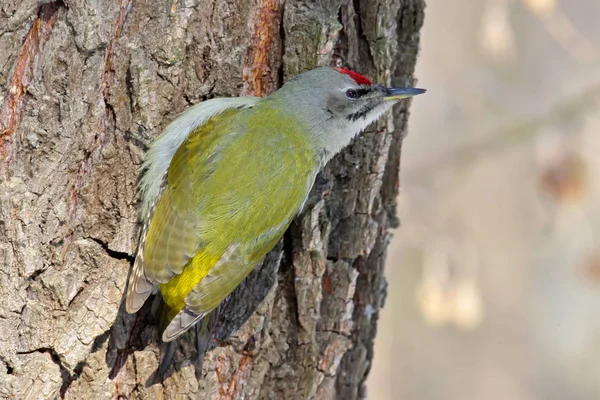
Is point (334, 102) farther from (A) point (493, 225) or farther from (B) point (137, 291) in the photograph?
(A) point (493, 225)

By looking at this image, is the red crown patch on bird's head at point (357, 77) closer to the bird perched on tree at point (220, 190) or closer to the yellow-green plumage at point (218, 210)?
the bird perched on tree at point (220, 190)

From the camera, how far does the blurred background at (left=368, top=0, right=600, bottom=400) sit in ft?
23.4

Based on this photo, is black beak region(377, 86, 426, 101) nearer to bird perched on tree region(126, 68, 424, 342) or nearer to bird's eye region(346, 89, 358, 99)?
bird perched on tree region(126, 68, 424, 342)

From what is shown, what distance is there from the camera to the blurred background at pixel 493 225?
281 inches

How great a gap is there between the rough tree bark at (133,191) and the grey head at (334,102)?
7 cm

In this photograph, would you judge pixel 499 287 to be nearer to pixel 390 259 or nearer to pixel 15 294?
pixel 390 259

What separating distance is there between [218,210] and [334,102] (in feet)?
3.05

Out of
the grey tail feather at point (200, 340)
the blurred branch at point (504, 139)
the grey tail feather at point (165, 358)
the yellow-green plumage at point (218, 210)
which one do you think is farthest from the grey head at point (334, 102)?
the blurred branch at point (504, 139)

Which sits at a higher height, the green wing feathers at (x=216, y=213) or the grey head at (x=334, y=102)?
the grey head at (x=334, y=102)

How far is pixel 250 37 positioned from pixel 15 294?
4.87 ft

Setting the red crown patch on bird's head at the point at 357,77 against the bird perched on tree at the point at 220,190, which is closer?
the bird perched on tree at the point at 220,190

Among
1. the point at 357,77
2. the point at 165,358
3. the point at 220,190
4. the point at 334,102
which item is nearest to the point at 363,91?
the point at 357,77

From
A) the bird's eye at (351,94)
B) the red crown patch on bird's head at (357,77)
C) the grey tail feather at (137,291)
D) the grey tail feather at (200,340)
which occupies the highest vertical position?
the red crown patch on bird's head at (357,77)

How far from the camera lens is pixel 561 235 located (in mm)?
6758
